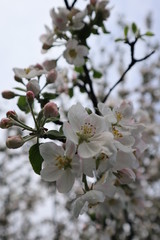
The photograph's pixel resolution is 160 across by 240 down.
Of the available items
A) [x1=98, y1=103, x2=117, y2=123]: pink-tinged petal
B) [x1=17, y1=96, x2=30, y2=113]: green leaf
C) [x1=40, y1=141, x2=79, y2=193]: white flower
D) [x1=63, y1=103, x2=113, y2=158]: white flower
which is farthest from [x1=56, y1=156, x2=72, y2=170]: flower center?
[x1=17, y1=96, x2=30, y2=113]: green leaf

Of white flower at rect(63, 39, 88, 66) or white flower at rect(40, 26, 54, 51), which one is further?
white flower at rect(40, 26, 54, 51)

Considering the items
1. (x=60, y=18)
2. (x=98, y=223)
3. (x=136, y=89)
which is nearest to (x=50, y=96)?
(x=60, y=18)

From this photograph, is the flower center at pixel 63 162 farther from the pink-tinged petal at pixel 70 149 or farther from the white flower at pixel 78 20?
the white flower at pixel 78 20

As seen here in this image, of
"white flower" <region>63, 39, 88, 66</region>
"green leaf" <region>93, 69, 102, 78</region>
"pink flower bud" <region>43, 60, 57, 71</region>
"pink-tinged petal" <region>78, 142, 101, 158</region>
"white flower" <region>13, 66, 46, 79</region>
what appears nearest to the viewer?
"pink-tinged petal" <region>78, 142, 101, 158</region>

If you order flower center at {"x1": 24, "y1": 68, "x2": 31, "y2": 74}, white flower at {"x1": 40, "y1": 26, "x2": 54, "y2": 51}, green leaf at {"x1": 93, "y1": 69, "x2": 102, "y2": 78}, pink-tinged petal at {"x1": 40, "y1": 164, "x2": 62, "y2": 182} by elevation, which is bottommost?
pink-tinged petal at {"x1": 40, "y1": 164, "x2": 62, "y2": 182}

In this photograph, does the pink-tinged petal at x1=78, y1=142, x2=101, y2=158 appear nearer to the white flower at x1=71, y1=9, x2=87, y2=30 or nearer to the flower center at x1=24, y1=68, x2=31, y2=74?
the flower center at x1=24, y1=68, x2=31, y2=74

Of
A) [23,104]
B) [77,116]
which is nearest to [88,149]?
[77,116]

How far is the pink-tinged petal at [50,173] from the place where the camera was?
3.80 ft

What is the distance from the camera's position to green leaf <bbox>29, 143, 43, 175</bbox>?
3.98 feet

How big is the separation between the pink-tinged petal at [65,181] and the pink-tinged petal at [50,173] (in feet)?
0.06

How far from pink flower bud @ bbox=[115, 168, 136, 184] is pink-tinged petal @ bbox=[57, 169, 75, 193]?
0.21 meters

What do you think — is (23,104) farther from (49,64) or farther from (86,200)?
(86,200)

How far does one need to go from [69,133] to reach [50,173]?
0.70 feet

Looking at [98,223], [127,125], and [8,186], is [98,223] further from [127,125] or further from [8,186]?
[8,186]
